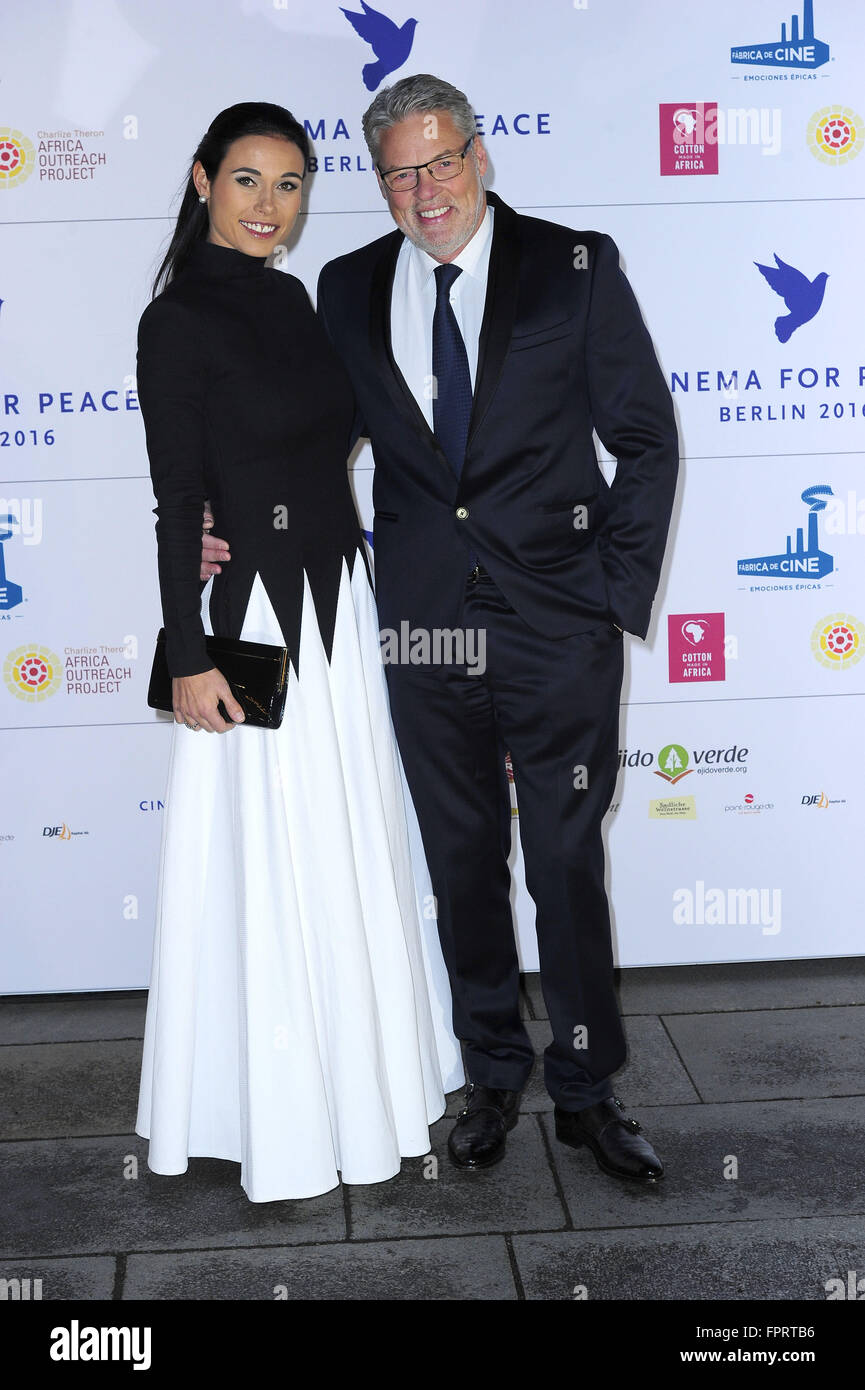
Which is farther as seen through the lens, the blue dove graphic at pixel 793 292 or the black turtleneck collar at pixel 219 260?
the blue dove graphic at pixel 793 292

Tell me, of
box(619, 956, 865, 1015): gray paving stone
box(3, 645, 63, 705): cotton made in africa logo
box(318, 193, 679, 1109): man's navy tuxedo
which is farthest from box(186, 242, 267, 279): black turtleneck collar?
box(619, 956, 865, 1015): gray paving stone

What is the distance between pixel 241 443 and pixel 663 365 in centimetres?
135

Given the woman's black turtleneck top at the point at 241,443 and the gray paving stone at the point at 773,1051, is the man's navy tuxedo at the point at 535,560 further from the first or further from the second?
the gray paving stone at the point at 773,1051

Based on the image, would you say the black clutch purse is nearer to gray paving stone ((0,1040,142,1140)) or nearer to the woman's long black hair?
the woman's long black hair

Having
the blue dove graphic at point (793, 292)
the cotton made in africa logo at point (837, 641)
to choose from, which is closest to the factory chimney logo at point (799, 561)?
the cotton made in africa logo at point (837, 641)

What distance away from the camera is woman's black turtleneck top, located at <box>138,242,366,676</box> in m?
2.31

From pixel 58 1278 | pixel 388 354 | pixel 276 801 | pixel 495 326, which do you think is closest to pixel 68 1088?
pixel 58 1278

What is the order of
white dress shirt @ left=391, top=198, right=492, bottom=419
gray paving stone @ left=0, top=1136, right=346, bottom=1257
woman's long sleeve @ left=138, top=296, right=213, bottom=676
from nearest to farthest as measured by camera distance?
woman's long sleeve @ left=138, top=296, right=213, bottom=676
gray paving stone @ left=0, top=1136, right=346, bottom=1257
white dress shirt @ left=391, top=198, right=492, bottom=419

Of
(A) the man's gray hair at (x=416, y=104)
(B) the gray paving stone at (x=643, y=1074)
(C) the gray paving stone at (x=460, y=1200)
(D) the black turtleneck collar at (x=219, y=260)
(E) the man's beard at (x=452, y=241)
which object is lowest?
(C) the gray paving stone at (x=460, y=1200)

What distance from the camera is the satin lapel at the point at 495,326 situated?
244 centimetres

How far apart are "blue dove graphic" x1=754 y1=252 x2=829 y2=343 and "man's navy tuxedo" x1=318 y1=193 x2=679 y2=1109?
0.95m

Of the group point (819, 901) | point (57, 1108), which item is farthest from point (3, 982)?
point (819, 901)

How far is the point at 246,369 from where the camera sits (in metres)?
2.36

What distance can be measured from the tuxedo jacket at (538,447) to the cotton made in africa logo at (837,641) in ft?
3.42
